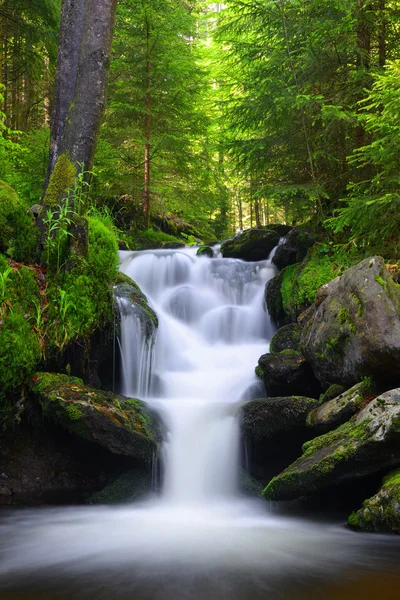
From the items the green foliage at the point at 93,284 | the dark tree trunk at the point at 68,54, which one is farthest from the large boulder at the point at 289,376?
the dark tree trunk at the point at 68,54

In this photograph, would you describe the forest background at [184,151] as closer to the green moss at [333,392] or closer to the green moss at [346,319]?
the green moss at [346,319]

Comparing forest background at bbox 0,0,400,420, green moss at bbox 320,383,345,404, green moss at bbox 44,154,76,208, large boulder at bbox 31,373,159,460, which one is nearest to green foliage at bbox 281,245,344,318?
forest background at bbox 0,0,400,420

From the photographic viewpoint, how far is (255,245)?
9.95 m

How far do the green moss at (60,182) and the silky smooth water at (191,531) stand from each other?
169 centimetres

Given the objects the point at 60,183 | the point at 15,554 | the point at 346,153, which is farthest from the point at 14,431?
the point at 346,153

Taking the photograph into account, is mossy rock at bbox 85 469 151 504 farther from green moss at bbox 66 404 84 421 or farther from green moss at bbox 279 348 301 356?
green moss at bbox 279 348 301 356

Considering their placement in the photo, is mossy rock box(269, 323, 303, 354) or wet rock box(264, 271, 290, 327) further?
wet rock box(264, 271, 290, 327)

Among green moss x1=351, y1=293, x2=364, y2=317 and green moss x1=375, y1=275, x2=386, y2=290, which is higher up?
green moss x1=375, y1=275, x2=386, y2=290

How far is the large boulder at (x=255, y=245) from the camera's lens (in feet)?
32.6

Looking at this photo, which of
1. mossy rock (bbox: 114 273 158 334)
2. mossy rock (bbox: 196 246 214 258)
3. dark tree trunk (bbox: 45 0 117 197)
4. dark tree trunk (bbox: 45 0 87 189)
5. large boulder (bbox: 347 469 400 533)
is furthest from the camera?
mossy rock (bbox: 196 246 214 258)

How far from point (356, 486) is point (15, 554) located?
10.2 feet

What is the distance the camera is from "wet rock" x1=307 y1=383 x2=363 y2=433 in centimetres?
432

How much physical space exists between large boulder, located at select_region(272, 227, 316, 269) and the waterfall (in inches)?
17.4

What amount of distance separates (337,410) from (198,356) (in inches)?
129
